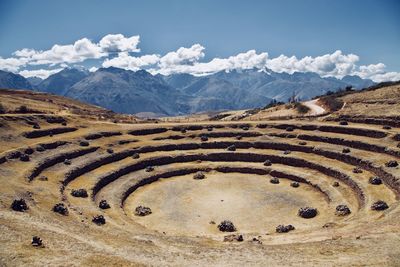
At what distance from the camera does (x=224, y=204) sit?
6512 centimetres

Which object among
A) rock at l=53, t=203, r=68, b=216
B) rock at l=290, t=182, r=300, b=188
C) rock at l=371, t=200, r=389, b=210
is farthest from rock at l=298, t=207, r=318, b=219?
rock at l=53, t=203, r=68, b=216

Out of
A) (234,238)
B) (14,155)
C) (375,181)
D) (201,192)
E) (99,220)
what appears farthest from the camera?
(201,192)

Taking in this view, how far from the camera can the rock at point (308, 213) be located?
57562 mm

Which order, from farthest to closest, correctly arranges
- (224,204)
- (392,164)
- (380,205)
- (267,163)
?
(267,163) → (392,164) → (224,204) → (380,205)

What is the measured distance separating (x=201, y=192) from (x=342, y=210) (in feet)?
87.3

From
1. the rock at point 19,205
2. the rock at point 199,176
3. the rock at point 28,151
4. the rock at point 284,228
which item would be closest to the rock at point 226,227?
the rock at point 284,228

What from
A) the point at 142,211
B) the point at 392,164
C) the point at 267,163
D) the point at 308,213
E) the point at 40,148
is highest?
the point at 392,164

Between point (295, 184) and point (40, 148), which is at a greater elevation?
point (40, 148)

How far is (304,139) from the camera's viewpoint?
9731 centimetres

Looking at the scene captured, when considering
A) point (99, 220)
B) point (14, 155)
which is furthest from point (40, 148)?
point (99, 220)

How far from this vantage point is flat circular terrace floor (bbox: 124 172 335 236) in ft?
182

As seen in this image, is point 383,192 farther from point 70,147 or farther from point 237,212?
point 70,147

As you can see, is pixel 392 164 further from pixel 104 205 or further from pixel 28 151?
pixel 28 151

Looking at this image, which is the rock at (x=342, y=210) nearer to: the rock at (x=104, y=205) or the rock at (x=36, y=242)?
the rock at (x=104, y=205)
